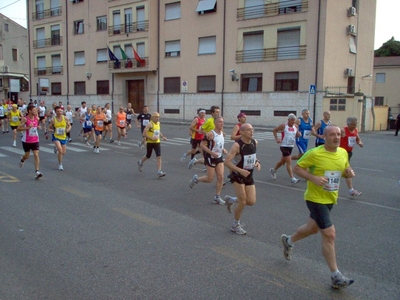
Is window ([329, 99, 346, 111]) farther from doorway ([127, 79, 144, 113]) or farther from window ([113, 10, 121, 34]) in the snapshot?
window ([113, 10, 121, 34])

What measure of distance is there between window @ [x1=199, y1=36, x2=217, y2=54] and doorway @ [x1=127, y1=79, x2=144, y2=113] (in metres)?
7.47

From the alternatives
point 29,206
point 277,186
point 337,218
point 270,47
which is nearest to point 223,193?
point 277,186

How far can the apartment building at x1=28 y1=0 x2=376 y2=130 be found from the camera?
27.4 m

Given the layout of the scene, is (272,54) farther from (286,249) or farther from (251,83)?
(286,249)

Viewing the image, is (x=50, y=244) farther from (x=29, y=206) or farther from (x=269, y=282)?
(x=269, y=282)

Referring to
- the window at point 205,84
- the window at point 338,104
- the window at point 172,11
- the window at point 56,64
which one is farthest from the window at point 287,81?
the window at point 56,64

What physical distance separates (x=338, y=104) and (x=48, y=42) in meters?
32.8

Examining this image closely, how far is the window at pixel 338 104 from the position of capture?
26453mm

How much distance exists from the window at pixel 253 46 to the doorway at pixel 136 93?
11304 millimetres

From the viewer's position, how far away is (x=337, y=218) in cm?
638

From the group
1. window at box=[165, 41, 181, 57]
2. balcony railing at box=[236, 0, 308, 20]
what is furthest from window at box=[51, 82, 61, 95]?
balcony railing at box=[236, 0, 308, 20]

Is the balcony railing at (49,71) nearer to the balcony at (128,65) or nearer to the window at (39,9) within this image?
the window at (39,9)

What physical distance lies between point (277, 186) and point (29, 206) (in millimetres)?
5295

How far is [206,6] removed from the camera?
103 feet
